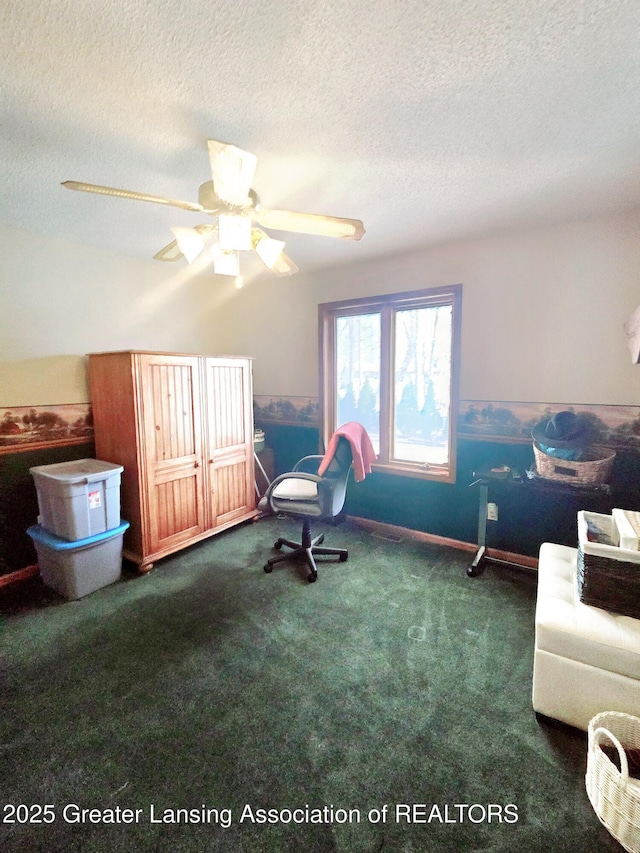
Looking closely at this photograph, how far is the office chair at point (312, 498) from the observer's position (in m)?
2.60

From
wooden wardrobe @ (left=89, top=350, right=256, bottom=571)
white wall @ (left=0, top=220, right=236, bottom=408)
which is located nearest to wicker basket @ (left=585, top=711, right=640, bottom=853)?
wooden wardrobe @ (left=89, top=350, right=256, bottom=571)

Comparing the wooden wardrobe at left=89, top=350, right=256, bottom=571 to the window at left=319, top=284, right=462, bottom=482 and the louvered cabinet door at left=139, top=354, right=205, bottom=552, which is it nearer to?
the louvered cabinet door at left=139, top=354, right=205, bottom=552

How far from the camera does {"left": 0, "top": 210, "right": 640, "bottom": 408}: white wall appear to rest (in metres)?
2.47

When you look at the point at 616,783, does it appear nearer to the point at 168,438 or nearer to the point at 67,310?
the point at 168,438

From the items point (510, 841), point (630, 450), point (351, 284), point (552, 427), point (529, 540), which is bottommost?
point (510, 841)

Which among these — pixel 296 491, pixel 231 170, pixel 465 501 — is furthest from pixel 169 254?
pixel 465 501

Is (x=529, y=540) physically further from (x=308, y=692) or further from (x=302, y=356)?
(x=302, y=356)

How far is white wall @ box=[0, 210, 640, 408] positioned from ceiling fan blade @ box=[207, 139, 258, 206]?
6.49 ft

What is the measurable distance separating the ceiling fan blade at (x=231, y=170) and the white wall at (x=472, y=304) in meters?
1.98

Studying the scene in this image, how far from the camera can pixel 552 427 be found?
2.44 meters

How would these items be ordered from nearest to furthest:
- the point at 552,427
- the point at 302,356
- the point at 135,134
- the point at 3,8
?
the point at 3,8 → the point at 135,134 → the point at 552,427 → the point at 302,356

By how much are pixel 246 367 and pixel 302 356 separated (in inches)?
25.8

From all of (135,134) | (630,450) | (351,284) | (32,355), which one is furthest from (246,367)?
(630,450)

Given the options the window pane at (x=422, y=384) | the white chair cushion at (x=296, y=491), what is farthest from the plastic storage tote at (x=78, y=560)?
the window pane at (x=422, y=384)
